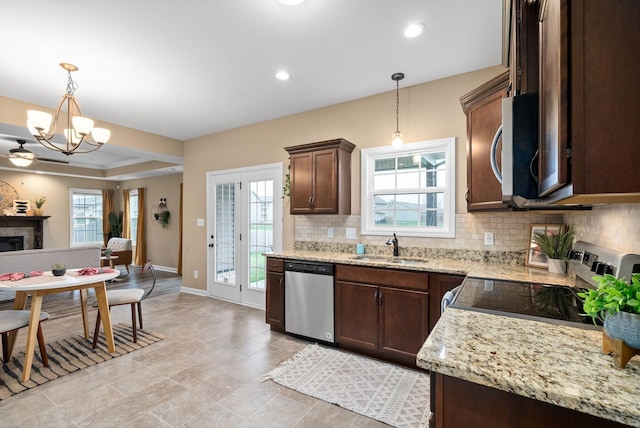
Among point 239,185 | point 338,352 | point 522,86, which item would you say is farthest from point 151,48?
point 338,352

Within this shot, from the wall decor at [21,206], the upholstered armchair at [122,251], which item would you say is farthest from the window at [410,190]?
the wall decor at [21,206]

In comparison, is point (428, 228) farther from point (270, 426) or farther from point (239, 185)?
point (239, 185)

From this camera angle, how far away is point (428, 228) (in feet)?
10.3

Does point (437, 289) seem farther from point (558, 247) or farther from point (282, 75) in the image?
point (282, 75)

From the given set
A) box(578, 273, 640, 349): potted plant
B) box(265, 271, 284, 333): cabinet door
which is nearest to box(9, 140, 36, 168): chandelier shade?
box(265, 271, 284, 333): cabinet door

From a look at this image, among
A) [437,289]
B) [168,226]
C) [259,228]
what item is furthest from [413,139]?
[168,226]

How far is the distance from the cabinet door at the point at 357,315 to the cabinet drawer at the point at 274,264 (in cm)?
75

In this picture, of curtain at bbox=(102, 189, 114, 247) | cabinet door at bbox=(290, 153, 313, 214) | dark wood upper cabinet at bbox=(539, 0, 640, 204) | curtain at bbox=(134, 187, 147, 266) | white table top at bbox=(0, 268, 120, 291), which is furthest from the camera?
curtain at bbox=(102, 189, 114, 247)

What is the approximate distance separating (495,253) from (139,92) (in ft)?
13.8

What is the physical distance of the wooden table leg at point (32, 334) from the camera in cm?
242

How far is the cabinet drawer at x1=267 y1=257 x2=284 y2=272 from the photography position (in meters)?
3.36

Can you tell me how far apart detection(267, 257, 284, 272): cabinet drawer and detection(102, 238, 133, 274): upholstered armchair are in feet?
17.3

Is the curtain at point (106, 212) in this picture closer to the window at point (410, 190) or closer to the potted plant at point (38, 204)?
the potted plant at point (38, 204)

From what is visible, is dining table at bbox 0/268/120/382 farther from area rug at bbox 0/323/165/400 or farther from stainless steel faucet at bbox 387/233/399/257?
stainless steel faucet at bbox 387/233/399/257
